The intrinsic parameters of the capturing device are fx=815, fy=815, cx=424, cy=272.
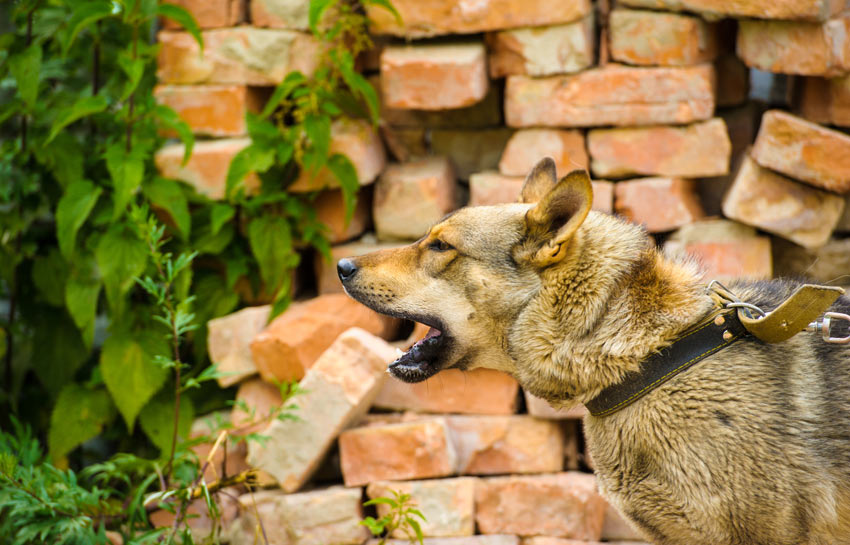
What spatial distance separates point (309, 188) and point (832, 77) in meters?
2.77

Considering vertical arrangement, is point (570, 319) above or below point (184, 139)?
below

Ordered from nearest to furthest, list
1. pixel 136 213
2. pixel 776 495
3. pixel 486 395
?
pixel 776 495, pixel 136 213, pixel 486 395

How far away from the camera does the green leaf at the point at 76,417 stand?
13.9 ft

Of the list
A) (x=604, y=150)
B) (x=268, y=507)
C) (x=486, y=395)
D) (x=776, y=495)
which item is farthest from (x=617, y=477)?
(x=604, y=150)

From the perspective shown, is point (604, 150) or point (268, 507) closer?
point (268, 507)

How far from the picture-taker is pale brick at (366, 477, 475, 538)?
3.87 metres

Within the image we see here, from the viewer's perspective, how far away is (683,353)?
2609mm

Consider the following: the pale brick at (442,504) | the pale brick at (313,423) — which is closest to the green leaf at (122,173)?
the pale brick at (313,423)

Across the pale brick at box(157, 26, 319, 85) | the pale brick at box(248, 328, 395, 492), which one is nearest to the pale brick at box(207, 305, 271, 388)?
the pale brick at box(248, 328, 395, 492)

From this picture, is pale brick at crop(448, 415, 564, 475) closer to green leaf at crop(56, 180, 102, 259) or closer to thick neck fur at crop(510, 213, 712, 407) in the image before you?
thick neck fur at crop(510, 213, 712, 407)

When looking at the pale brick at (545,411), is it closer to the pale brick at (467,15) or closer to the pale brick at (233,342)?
the pale brick at (233,342)

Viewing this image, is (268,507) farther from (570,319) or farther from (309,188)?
(570,319)

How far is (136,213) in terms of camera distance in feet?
11.2

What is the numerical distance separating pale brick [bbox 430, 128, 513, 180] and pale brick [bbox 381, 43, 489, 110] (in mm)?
457
